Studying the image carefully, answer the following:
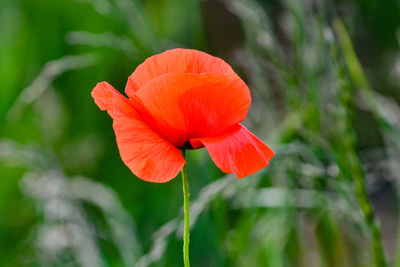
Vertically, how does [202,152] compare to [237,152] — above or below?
below

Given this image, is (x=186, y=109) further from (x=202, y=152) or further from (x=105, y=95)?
(x=202, y=152)

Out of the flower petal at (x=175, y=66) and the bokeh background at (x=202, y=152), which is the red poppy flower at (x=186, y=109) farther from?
the bokeh background at (x=202, y=152)

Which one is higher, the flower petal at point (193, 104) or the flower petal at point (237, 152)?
the flower petal at point (193, 104)

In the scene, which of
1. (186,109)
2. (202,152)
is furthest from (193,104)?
(202,152)

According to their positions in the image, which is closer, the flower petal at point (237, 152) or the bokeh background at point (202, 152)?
the flower petal at point (237, 152)

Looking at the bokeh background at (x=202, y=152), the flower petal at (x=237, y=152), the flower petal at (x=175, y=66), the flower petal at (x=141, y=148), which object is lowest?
the bokeh background at (x=202, y=152)

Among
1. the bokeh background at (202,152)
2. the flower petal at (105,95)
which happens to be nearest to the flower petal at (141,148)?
the flower petal at (105,95)

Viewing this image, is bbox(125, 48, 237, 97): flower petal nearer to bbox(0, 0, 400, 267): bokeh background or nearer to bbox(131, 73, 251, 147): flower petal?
bbox(131, 73, 251, 147): flower petal

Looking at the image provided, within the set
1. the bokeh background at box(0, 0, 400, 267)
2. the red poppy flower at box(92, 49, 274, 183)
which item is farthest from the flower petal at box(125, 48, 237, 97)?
the bokeh background at box(0, 0, 400, 267)

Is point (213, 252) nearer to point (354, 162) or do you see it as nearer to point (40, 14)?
point (354, 162)
